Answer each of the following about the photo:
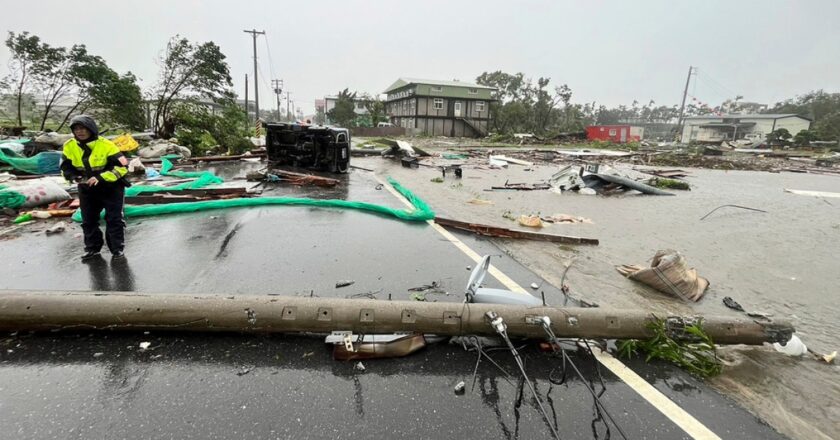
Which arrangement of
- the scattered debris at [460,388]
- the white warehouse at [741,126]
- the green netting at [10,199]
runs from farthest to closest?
the white warehouse at [741,126]
the green netting at [10,199]
the scattered debris at [460,388]

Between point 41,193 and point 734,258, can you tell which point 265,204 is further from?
point 734,258

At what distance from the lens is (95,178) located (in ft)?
14.1

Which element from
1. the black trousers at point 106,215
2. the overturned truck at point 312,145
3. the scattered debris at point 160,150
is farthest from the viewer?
the scattered debris at point 160,150

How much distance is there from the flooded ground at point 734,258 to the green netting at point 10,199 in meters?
7.42

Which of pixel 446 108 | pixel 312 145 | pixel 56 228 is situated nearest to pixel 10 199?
pixel 56 228

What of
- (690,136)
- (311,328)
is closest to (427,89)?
(690,136)

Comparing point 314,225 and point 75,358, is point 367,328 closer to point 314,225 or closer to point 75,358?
point 75,358

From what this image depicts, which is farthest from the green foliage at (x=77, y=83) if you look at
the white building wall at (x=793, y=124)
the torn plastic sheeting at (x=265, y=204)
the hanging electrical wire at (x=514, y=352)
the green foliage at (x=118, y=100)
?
the white building wall at (x=793, y=124)

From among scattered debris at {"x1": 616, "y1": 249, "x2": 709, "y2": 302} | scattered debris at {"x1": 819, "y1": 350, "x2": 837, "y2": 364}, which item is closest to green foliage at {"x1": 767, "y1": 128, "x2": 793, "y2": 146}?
scattered debris at {"x1": 616, "y1": 249, "x2": 709, "y2": 302}

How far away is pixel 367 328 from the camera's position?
108 inches

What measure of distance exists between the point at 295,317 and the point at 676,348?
2830 millimetres

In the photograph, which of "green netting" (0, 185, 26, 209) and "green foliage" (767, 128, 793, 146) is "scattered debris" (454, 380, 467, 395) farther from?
"green foliage" (767, 128, 793, 146)

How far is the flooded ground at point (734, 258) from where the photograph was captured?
2.69 metres

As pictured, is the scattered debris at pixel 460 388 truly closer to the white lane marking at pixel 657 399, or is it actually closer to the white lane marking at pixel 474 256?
the white lane marking at pixel 657 399
